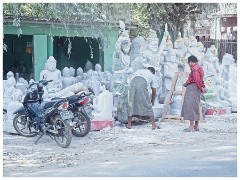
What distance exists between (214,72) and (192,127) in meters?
3.64

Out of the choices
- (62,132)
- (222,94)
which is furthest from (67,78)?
(62,132)

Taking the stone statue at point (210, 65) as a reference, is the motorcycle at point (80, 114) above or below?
below

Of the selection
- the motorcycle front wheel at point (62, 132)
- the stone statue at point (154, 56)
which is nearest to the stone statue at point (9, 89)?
the motorcycle front wheel at point (62, 132)

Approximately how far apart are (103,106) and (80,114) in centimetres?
94

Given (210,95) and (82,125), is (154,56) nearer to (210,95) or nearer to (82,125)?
(210,95)

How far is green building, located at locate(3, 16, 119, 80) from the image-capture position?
13.6m

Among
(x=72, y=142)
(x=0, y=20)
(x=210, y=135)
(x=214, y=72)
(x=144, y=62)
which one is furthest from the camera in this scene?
(x=214, y=72)

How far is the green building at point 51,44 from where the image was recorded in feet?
44.6

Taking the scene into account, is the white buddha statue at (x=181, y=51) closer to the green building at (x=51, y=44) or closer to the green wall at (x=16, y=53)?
the green building at (x=51, y=44)

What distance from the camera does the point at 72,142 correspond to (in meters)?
9.29

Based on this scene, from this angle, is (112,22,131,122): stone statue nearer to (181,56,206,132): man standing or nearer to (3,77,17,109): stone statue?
(181,56,206,132): man standing

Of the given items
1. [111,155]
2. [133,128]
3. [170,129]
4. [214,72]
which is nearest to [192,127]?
[170,129]

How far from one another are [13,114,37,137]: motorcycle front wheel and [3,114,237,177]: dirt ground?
133 millimetres

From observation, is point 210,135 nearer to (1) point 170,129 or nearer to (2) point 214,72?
(1) point 170,129
